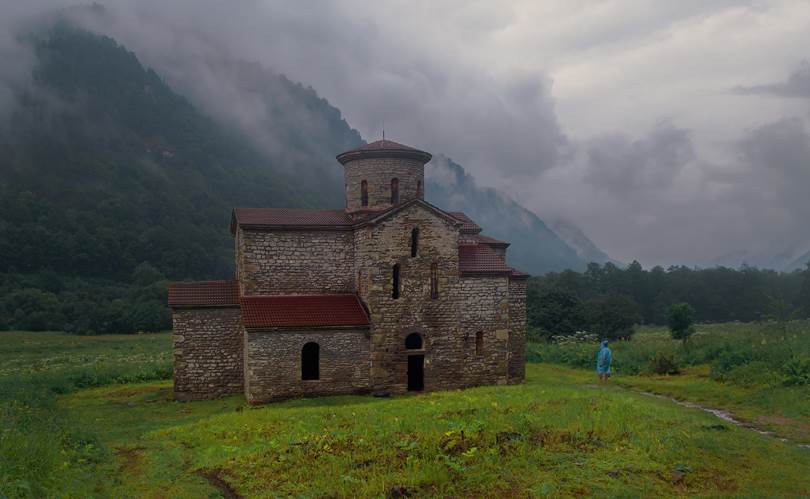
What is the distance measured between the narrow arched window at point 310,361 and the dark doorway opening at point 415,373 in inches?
140

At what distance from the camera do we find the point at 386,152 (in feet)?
88.7

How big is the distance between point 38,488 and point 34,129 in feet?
402

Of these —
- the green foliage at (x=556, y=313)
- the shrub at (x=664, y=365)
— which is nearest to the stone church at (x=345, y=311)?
the shrub at (x=664, y=365)

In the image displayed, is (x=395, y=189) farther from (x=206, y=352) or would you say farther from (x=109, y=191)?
(x=109, y=191)

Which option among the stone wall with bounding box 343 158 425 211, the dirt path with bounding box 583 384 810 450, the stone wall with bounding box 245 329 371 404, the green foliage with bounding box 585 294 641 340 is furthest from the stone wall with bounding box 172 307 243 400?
the green foliage with bounding box 585 294 641 340

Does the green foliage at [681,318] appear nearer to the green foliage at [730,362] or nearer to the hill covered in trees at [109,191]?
the green foliage at [730,362]

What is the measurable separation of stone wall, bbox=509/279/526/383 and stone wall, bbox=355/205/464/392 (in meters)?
4.67

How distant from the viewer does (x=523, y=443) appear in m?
11.5

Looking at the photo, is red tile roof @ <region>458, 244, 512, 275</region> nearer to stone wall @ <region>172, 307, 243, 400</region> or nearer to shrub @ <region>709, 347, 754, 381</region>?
shrub @ <region>709, 347, 754, 381</region>

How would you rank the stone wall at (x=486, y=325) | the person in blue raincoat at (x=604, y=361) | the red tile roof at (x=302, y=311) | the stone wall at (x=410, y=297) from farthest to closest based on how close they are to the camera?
the stone wall at (x=486, y=325) → the person in blue raincoat at (x=604, y=361) → the stone wall at (x=410, y=297) → the red tile roof at (x=302, y=311)

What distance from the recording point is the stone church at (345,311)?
2286 cm

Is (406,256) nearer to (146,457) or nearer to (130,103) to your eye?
(146,457)

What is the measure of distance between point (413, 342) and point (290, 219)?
689cm

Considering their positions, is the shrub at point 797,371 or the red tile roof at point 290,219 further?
the red tile roof at point 290,219
